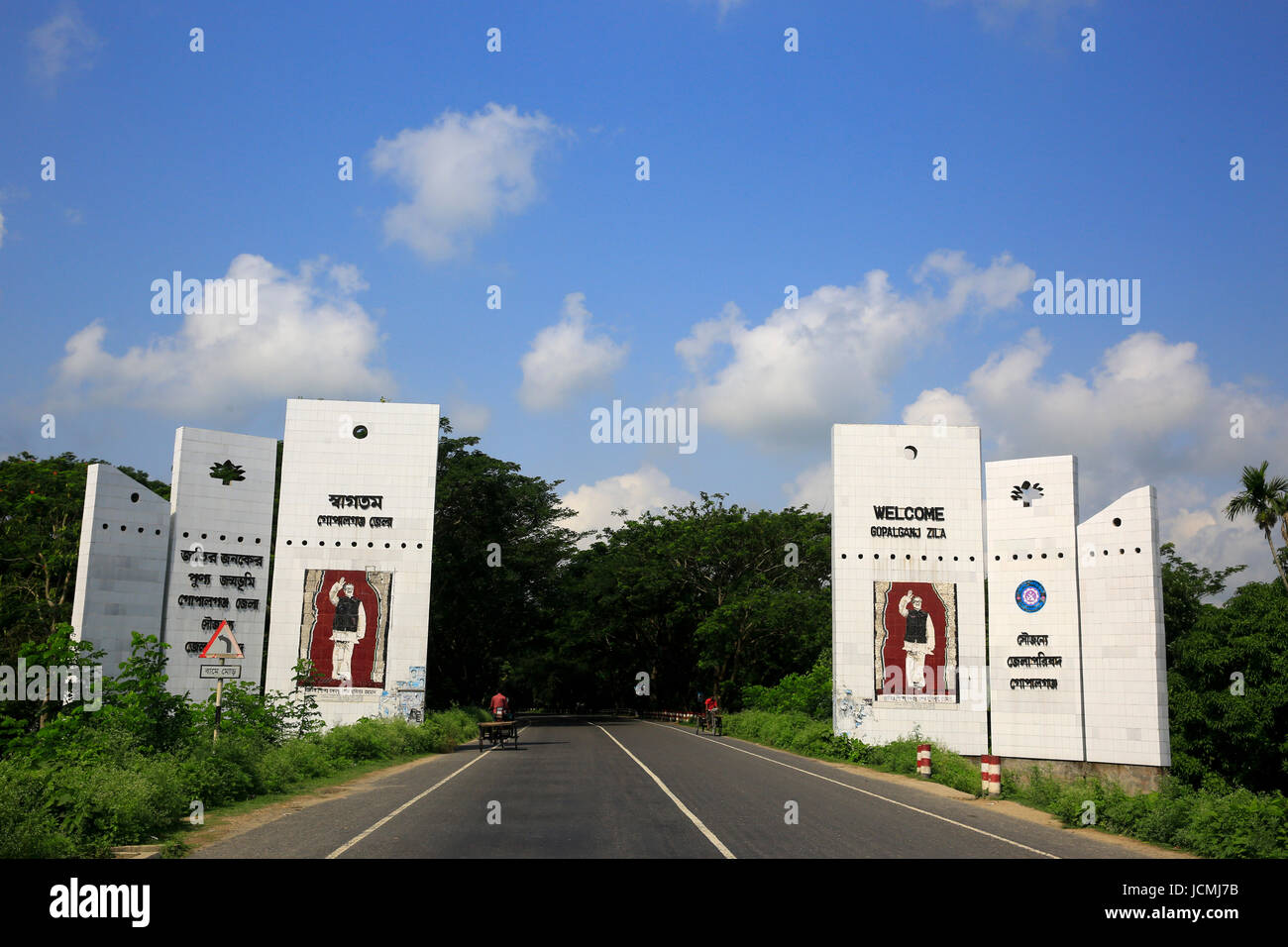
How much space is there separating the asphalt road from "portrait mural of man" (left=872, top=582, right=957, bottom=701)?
307 inches

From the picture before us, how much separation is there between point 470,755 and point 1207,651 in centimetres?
2518

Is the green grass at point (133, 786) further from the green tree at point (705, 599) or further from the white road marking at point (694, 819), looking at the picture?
the green tree at point (705, 599)

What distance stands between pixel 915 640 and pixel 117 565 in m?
25.8

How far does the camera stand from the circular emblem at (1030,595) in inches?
1144

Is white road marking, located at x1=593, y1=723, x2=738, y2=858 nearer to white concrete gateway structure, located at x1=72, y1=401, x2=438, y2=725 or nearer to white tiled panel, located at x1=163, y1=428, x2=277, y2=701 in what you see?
white concrete gateway structure, located at x1=72, y1=401, x2=438, y2=725

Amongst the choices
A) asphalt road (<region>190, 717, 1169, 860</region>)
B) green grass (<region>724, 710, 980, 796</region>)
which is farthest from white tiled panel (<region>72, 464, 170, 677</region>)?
green grass (<region>724, 710, 980, 796</region>)

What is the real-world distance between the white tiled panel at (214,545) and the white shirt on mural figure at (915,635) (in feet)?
71.4

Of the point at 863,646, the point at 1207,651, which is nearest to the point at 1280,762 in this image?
the point at 1207,651

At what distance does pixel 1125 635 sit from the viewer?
90.1 ft

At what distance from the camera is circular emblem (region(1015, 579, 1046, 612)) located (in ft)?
95.3

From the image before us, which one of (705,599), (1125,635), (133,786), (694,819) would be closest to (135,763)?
(133,786)

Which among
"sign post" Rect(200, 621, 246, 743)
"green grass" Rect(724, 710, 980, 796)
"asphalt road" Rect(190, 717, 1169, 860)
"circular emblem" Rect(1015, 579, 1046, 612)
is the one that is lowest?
"green grass" Rect(724, 710, 980, 796)

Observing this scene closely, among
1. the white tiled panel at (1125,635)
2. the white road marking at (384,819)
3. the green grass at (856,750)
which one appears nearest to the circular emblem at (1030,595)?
the white tiled panel at (1125,635)
